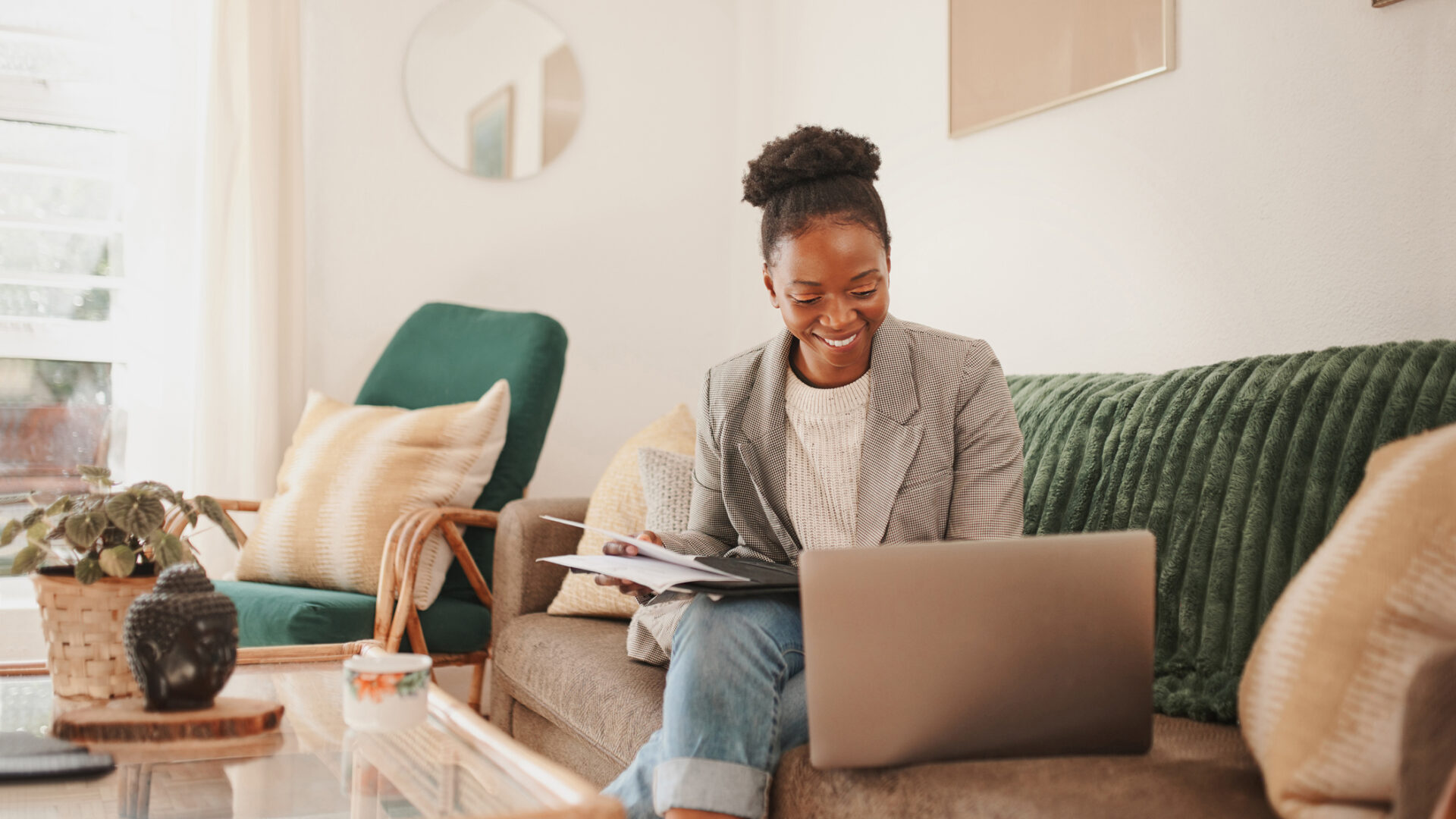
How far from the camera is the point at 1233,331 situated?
5.82 feet

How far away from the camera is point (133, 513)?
1.33 metres

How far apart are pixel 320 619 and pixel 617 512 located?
557 millimetres

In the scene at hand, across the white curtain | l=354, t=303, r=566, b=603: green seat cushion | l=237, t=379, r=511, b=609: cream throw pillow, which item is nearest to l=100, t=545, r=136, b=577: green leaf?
l=237, t=379, r=511, b=609: cream throw pillow

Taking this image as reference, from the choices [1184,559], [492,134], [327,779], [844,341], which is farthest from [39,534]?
[492,134]

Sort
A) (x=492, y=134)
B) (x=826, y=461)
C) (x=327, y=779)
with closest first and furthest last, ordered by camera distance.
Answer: (x=327, y=779) < (x=826, y=461) < (x=492, y=134)

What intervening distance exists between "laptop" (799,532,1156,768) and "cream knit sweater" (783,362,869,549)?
18.5 inches

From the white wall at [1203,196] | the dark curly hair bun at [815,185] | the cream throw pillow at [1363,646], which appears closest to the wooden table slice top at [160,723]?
the dark curly hair bun at [815,185]

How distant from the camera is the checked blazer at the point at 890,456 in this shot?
1.45 metres

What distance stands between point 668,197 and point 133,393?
1.53m

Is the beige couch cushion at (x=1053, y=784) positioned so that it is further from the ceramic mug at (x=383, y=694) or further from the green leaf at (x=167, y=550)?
the green leaf at (x=167, y=550)

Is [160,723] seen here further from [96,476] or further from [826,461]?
[826,461]

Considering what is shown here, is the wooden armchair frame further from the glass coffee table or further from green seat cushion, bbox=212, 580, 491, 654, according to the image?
the glass coffee table

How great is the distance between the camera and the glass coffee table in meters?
0.97

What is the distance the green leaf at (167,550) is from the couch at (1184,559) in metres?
0.59
